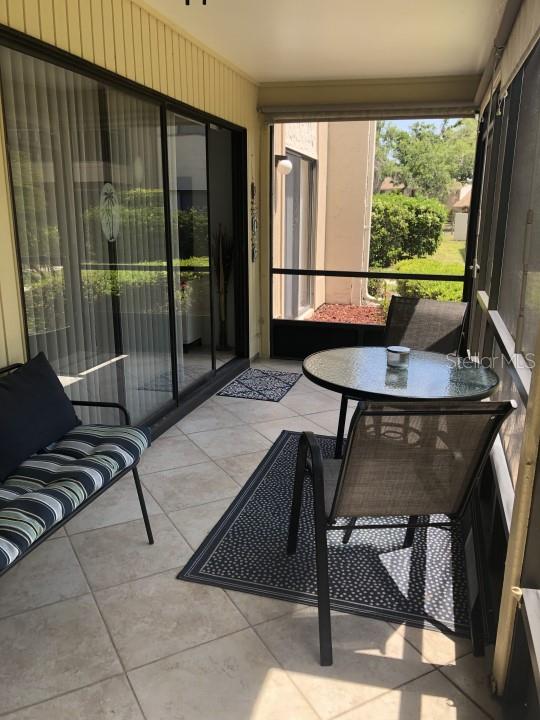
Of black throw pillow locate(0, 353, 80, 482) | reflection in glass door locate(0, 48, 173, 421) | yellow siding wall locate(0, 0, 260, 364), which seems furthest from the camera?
reflection in glass door locate(0, 48, 173, 421)

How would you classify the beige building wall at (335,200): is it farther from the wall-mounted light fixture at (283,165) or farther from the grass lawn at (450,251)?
the grass lawn at (450,251)

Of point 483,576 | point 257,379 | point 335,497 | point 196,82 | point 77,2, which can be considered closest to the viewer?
point 335,497

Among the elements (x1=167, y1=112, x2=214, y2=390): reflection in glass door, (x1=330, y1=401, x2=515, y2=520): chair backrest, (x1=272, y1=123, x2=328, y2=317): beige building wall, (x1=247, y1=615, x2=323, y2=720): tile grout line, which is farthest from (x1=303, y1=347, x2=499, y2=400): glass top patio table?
(x1=272, y1=123, x2=328, y2=317): beige building wall

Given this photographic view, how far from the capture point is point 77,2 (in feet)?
8.62

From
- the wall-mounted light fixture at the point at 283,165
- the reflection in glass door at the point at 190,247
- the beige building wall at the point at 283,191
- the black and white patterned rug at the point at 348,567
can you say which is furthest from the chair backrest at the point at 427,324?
the wall-mounted light fixture at the point at 283,165

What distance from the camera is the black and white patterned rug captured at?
2078 millimetres

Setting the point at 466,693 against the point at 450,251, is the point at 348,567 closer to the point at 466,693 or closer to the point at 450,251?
the point at 466,693

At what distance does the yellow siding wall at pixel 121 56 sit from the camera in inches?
93.6

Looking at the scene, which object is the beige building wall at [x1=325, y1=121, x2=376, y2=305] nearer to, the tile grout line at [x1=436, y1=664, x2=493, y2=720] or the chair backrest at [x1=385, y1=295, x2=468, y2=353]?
the chair backrest at [x1=385, y1=295, x2=468, y2=353]

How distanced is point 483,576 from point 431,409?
784mm

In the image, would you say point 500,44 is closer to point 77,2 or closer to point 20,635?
point 77,2

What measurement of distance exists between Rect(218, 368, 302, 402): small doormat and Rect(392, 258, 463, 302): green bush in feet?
4.34

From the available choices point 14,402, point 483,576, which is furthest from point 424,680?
point 14,402

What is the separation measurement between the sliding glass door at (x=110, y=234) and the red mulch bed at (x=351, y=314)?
1339 millimetres
